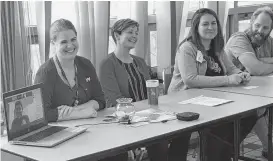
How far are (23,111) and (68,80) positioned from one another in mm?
615

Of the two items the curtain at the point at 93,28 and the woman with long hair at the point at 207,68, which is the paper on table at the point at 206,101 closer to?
the woman with long hair at the point at 207,68

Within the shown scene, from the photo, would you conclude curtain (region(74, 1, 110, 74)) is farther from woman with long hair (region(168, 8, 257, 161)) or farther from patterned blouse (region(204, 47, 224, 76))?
patterned blouse (region(204, 47, 224, 76))

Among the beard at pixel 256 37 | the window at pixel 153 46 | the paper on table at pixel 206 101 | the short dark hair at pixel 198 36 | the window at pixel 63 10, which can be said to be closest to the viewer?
the paper on table at pixel 206 101

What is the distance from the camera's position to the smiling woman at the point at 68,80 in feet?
8.45

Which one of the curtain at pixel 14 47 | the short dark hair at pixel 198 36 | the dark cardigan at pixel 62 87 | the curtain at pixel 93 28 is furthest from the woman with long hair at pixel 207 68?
the curtain at pixel 14 47

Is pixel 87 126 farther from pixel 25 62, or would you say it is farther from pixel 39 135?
pixel 25 62

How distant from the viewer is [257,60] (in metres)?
3.89

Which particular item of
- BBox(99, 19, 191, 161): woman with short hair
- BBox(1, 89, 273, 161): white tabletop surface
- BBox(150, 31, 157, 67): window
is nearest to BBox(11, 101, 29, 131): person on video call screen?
BBox(1, 89, 273, 161): white tabletop surface

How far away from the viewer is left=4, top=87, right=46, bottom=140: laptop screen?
2.07m

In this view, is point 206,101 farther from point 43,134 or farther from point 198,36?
point 43,134

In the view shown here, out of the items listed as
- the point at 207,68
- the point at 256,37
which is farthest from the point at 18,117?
the point at 256,37

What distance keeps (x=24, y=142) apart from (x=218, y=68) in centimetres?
198

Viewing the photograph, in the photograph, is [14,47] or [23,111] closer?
[23,111]

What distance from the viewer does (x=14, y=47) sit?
2963mm
